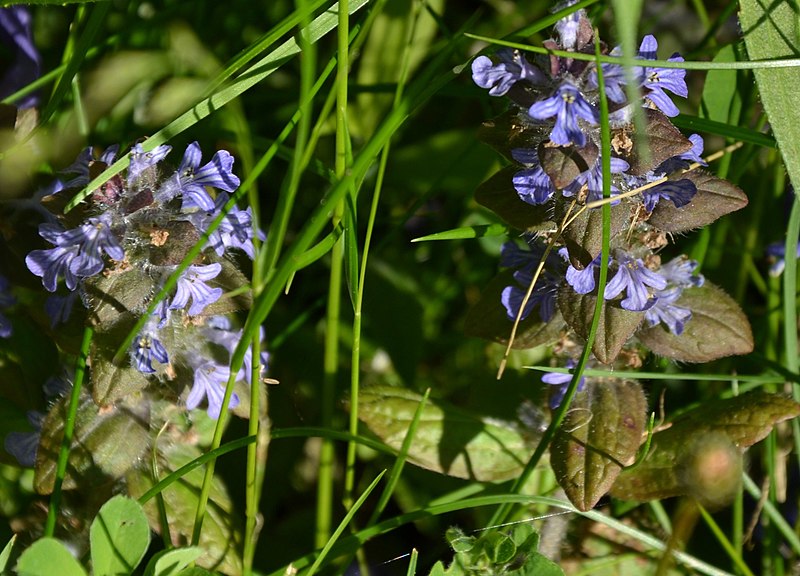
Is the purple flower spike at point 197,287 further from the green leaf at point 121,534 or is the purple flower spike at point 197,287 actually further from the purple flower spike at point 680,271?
the purple flower spike at point 680,271

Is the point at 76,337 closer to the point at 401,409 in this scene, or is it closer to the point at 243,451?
the point at 243,451

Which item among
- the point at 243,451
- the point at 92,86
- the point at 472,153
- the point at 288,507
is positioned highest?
the point at 92,86

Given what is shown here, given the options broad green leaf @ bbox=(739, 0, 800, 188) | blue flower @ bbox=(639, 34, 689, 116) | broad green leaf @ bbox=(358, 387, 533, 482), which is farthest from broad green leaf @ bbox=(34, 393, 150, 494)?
broad green leaf @ bbox=(739, 0, 800, 188)

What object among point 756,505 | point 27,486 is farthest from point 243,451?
point 756,505

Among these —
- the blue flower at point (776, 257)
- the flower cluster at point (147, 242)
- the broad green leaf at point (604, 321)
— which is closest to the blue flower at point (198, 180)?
the flower cluster at point (147, 242)

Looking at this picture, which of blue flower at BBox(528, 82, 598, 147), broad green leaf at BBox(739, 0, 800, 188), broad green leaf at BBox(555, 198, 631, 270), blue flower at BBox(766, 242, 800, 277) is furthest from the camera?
Answer: blue flower at BBox(766, 242, 800, 277)

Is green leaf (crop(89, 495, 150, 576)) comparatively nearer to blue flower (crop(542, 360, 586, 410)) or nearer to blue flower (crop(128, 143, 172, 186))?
blue flower (crop(128, 143, 172, 186))
